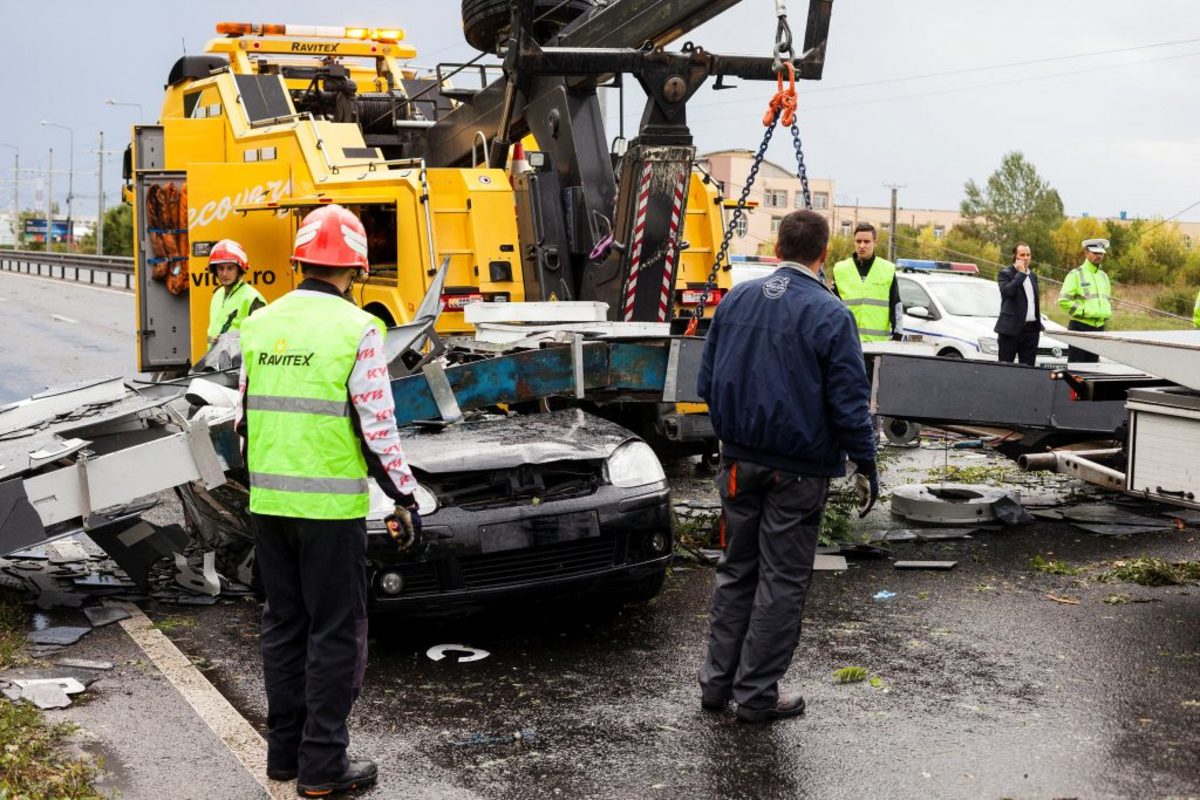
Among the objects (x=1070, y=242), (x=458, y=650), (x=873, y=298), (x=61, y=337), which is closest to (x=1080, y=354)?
(x=873, y=298)

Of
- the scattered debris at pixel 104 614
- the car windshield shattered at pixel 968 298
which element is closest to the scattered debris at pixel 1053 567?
the scattered debris at pixel 104 614

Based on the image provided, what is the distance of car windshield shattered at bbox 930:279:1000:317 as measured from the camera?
17.7 metres

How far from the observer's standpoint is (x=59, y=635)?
249 inches

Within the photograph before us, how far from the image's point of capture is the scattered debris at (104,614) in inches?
258

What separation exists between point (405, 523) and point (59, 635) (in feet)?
8.44

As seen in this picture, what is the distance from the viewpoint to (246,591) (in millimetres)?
7105

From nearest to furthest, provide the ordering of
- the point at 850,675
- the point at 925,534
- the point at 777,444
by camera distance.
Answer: the point at 777,444 → the point at 850,675 → the point at 925,534

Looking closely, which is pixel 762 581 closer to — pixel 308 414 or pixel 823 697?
pixel 823 697

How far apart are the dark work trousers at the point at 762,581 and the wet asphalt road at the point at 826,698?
0.17m

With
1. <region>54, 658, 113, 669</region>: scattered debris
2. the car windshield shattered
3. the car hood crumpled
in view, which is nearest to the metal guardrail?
the car windshield shattered

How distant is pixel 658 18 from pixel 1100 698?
4920 mm

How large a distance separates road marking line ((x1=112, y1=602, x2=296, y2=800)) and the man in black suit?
973 centimetres

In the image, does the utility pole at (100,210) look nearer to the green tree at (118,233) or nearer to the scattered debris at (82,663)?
the green tree at (118,233)

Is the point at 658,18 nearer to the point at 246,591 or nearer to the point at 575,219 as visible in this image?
the point at 575,219
